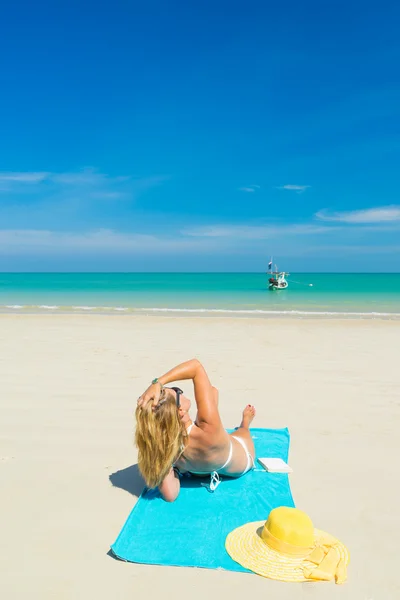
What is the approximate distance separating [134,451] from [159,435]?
168cm

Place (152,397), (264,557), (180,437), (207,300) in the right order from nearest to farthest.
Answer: (264,557) → (152,397) → (180,437) → (207,300)

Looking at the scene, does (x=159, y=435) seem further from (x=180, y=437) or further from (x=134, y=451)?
(x=134, y=451)

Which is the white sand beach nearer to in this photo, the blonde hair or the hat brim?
the hat brim

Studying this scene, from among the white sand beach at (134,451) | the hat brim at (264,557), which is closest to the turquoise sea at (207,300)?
the white sand beach at (134,451)

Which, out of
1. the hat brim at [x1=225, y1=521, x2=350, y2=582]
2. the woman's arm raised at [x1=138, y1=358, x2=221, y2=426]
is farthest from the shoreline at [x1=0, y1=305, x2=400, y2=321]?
the hat brim at [x1=225, y1=521, x2=350, y2=582]

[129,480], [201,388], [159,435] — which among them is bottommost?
[129,480]

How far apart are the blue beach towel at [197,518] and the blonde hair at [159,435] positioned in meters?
0.32

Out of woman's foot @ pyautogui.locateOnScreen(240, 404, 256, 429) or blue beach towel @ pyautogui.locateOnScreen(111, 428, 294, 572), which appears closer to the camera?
blue beach towel @ pyautogui.locateOnScreen(111, 428, 294, 572)

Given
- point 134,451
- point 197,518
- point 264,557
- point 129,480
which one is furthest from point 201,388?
point 134,451

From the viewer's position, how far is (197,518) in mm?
3482

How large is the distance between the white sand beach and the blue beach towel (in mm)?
83

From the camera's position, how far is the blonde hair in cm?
328

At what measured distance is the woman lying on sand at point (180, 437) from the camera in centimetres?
329

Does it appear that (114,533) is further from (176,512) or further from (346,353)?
(346,353)
